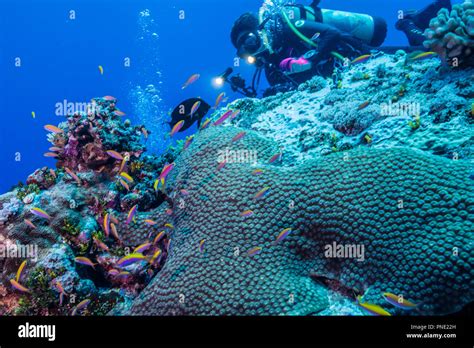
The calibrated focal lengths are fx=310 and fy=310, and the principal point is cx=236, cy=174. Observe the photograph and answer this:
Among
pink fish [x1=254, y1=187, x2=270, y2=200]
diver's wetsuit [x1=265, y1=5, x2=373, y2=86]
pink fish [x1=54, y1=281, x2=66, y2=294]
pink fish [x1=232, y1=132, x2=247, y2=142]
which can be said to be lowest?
pink fish [x1=54, y1=281, x2=66, y2=294]

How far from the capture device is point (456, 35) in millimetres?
5242

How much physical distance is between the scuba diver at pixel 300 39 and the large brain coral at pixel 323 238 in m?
5.55

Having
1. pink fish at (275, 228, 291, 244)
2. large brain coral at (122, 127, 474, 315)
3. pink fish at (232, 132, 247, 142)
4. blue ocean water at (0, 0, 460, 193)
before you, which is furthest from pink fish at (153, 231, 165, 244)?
blue ocean water at (0, 0, 460, 193)

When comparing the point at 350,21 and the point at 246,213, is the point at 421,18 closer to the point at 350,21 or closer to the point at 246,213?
the point at 350,21

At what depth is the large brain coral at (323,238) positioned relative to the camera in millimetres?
3020

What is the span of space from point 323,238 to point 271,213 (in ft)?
2.28

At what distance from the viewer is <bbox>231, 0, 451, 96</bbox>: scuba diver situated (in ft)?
28.4

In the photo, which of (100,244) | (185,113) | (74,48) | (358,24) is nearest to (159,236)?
(100,244)

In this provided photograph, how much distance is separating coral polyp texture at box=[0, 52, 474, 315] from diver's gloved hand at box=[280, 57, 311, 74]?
1.96m

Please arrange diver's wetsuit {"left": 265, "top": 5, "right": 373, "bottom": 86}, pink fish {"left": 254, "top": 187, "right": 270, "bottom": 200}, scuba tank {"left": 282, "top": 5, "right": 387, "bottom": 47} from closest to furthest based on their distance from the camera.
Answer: pink fish {"left": 254, "top": 187, "right": 270, "bottom": 200}, diver's wetsuit {"left": 265, "top": 5, "right": 373, "bottom": 86}, scuba tank {"left": 282, "top": 5, "right": 387, "bottom": 47}

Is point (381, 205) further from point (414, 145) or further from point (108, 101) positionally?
point (108, 101)

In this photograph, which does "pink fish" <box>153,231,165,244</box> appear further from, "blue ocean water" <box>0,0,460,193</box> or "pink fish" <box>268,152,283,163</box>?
"blue ocean water" <box>0,0,460,193</box>

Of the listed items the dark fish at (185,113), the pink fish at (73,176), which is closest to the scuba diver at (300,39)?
the dark fish at (185,113)

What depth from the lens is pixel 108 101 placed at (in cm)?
677
